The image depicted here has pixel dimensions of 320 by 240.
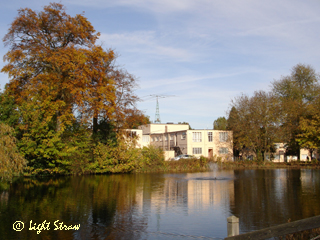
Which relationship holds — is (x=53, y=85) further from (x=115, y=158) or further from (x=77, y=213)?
(x=77, y=213)

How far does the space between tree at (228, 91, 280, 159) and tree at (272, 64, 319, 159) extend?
181 centimetres

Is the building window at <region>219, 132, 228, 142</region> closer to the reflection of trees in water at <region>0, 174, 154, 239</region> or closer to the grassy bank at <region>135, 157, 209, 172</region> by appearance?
the grassy bank at <region>135, 157, 209, 172</region>

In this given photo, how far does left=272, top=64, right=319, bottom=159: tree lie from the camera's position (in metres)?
54.8

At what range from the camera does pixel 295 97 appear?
214 feet

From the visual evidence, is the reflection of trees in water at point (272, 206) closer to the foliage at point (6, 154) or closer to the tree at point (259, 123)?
the foliage at point (6, 154)

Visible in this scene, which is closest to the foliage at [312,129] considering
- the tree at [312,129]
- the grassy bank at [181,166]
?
the tree at [312,129]

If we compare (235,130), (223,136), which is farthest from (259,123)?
(223,136)

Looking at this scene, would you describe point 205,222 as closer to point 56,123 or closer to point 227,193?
point 227,193

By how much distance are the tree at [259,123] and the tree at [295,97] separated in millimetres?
1807

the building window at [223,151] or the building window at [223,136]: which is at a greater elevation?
the building window at [223,136]

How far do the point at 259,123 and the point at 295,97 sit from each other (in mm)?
14717

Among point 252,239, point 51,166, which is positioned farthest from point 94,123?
point 252,239

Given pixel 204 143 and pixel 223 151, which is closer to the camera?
pixel 223 151

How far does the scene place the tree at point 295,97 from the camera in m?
54.8
